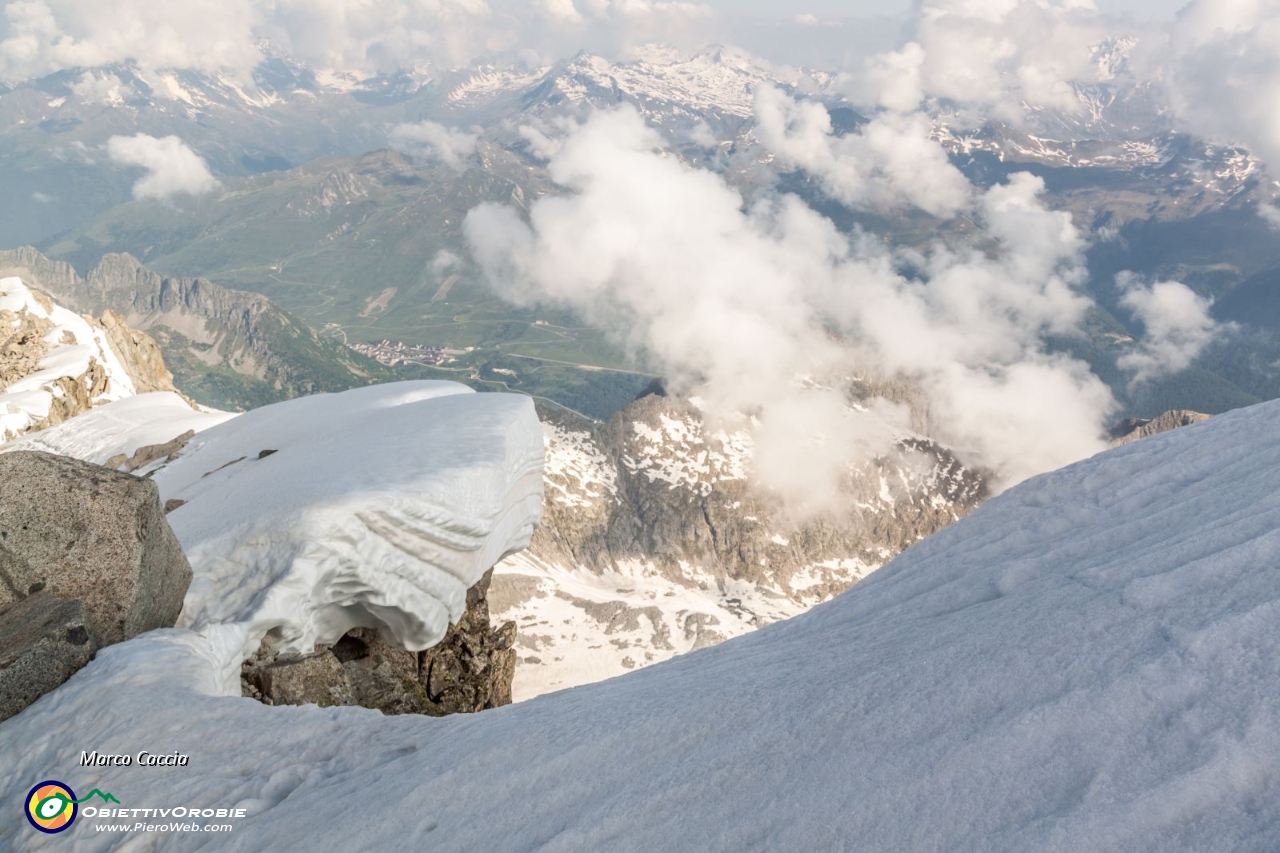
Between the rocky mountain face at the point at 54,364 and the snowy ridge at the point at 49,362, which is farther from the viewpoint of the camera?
the rocky mountain face at the point at 54,364

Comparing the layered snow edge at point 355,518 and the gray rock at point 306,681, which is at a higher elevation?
the layered snow edge at point 355,518

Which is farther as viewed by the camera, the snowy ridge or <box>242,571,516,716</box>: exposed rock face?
the snowy ridge

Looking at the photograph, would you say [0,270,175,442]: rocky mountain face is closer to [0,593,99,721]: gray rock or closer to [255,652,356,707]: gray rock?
[255,652,356,707]: gray rock

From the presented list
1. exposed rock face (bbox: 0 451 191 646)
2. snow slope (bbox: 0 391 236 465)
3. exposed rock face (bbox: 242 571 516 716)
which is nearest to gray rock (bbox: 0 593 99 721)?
exposed rock face (bbox: 0 451 191 646)

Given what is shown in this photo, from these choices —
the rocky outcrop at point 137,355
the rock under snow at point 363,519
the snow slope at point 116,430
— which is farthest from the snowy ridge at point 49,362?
the rock under snow at point 363,519

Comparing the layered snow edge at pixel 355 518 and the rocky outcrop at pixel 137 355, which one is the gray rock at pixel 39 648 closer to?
the layered snow edge at pixel 355 518

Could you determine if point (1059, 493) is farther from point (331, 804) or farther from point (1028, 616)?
point (331, 804)
